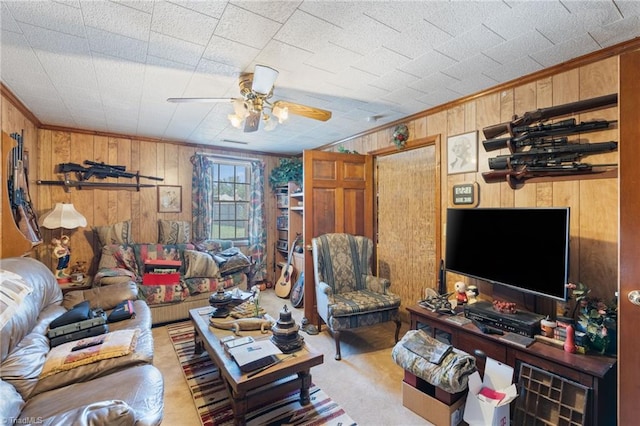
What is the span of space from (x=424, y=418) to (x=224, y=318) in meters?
1.62

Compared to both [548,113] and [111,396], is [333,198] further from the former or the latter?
[111,396]

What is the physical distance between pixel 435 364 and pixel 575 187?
1600mm

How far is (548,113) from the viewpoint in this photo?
7.02 ft

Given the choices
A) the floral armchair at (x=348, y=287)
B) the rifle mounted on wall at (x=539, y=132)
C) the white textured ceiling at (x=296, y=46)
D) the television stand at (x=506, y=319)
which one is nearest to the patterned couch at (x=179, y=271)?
the floral armchair at (x=348, y=287)

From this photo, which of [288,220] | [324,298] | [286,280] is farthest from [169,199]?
[324,298]

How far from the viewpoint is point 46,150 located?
354 cm

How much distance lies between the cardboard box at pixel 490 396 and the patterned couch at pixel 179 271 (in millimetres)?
2972

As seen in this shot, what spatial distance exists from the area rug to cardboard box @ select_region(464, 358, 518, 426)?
0.73 meters

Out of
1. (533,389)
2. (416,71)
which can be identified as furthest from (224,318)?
(416,71)

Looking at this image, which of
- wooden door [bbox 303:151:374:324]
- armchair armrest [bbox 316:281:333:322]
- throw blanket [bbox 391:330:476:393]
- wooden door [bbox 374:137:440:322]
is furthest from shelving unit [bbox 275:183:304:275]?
throw blanket [bbox 391:330:476:393]

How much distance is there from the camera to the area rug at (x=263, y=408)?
6.06 ft

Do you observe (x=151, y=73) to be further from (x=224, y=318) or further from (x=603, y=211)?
(x=603, y=211)

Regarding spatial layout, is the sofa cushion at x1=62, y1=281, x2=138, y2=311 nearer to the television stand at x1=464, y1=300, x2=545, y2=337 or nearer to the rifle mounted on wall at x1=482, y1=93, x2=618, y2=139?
the television stand at x1=464, y1=300, x2=545, y2=337

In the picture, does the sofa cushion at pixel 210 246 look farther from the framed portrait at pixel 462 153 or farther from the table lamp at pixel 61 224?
the framed portrait at pixel 462 153
